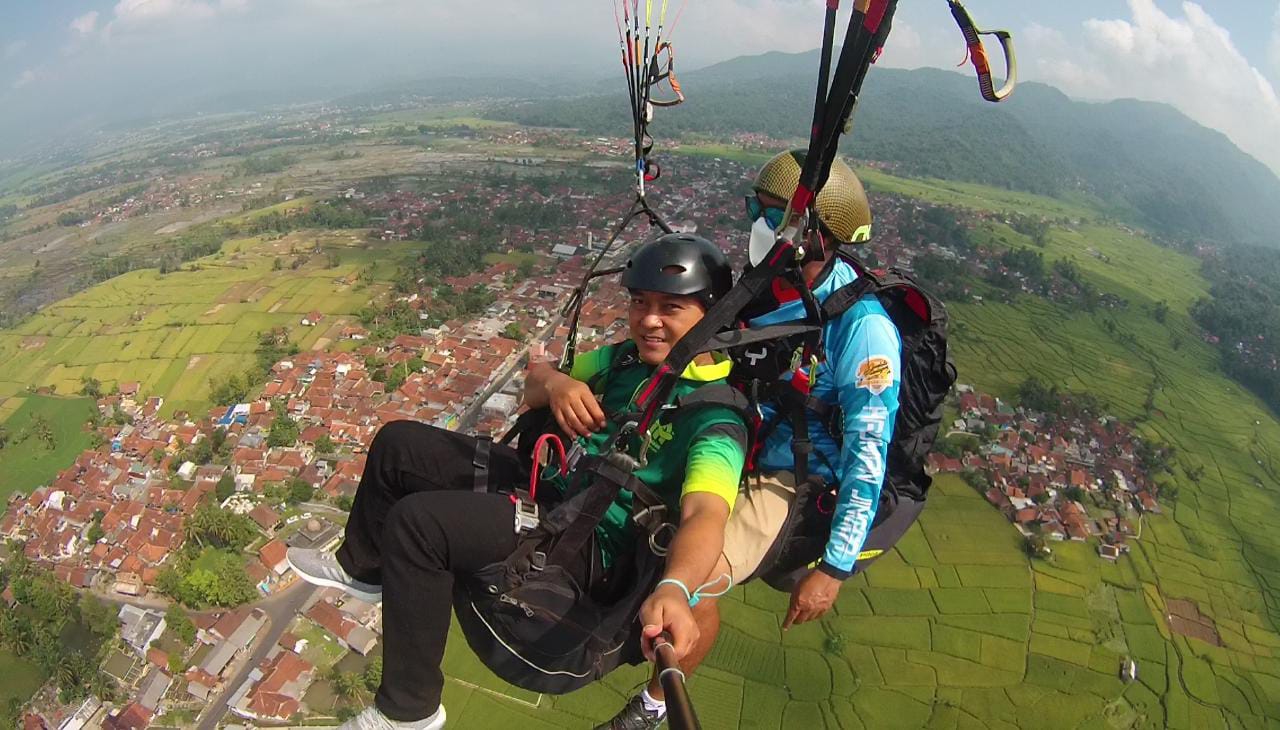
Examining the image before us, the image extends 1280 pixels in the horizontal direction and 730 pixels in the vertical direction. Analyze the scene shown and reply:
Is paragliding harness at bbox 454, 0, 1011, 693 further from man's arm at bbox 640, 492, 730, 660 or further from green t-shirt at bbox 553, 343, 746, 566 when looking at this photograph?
man's arm at bbox 640, 492, 730, 660

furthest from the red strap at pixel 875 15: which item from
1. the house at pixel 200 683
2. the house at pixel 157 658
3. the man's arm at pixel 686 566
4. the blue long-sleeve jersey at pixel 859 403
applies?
the house at pixel 157 658

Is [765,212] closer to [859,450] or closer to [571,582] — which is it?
[859,450]

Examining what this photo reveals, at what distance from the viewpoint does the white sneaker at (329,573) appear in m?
2.22

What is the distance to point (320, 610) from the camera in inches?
513

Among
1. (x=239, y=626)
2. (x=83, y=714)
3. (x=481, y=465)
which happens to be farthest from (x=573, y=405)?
(x=83, y=714)

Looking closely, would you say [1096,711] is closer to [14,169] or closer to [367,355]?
[367,355]

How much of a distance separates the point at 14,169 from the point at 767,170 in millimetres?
135630

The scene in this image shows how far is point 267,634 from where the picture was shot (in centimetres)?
1263

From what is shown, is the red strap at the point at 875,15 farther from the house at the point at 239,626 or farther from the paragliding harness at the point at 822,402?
the house at the point at 239,626

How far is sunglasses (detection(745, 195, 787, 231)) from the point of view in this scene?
2.25 meters

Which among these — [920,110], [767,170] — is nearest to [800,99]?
[920,110]

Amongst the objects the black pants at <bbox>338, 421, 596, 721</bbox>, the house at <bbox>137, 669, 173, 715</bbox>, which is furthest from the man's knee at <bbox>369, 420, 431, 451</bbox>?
the house at <bbox>137, 669, 173, 715</bbox>

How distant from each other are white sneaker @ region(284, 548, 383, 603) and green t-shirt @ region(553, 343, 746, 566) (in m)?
0.81

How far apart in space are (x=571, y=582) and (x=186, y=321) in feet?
108
